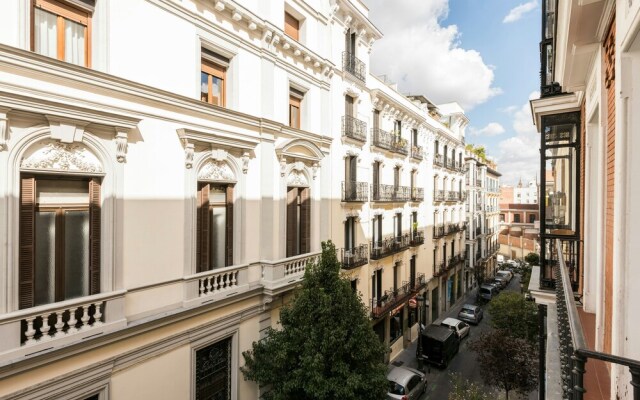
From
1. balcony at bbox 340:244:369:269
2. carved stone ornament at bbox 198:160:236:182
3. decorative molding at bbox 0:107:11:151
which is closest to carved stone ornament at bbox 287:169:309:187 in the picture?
carved stone ornament at bbox 198:160:236:182

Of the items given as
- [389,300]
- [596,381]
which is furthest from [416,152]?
[596,381]

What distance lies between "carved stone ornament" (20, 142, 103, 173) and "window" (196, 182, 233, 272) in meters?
2.59

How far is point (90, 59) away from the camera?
21.7 feet

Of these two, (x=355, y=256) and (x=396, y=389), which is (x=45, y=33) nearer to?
(x=355, y=256)

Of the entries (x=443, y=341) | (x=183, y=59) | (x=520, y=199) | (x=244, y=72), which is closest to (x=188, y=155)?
(x=183, y=59)

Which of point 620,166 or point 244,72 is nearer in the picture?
point 620,166

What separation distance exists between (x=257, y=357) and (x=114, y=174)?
5.93 metres

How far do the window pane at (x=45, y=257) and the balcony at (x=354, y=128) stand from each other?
10.6 m

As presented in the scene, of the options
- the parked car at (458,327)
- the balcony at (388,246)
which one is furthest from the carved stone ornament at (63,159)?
the parked car at (458,327)

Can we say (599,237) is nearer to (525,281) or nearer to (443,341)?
(443,341)

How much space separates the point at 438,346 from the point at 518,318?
4.72m

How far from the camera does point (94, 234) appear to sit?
6.66 metres

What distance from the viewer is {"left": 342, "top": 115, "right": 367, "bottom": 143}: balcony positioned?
14227 mm

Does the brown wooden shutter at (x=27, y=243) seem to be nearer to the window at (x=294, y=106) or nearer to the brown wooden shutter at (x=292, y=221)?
the brown wooden shutter at (x=292, y=221)
